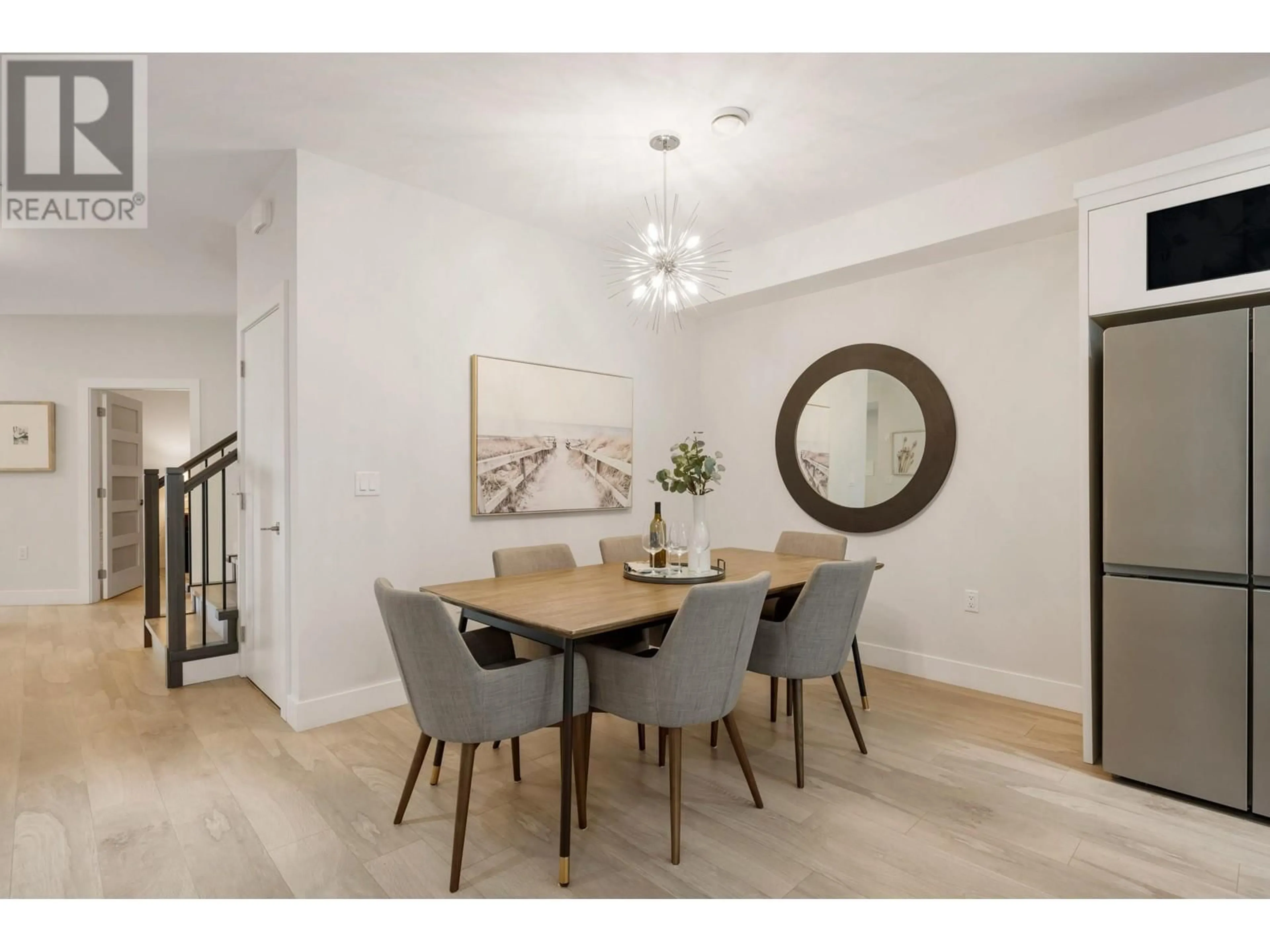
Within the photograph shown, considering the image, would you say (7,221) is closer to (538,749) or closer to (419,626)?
(419,626)

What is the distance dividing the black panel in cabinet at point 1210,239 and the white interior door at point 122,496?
305 inches

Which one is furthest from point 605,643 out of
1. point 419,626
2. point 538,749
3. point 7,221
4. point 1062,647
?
point 7,221

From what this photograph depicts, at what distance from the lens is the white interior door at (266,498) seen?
314 cm

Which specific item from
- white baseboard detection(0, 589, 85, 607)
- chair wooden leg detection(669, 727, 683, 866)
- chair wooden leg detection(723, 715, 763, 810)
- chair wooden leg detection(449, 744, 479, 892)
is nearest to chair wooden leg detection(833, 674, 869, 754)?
chair wooden leg detection(723, 715, 763, 810)

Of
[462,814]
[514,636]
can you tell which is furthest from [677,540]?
[462,814]

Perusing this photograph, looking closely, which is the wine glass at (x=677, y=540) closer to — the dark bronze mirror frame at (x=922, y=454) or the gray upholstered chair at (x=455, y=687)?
the gray upholstered chair at (x=455, y=687)

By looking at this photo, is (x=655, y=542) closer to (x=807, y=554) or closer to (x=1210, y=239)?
(x=807, y=554)

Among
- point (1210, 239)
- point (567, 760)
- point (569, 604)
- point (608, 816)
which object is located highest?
point (1210, 239)

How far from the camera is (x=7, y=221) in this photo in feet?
11.8

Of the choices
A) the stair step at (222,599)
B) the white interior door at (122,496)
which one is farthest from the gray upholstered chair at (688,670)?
the white interior door at (122,496)

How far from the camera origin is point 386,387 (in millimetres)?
3309

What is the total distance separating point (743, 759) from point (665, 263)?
1.95 metres
